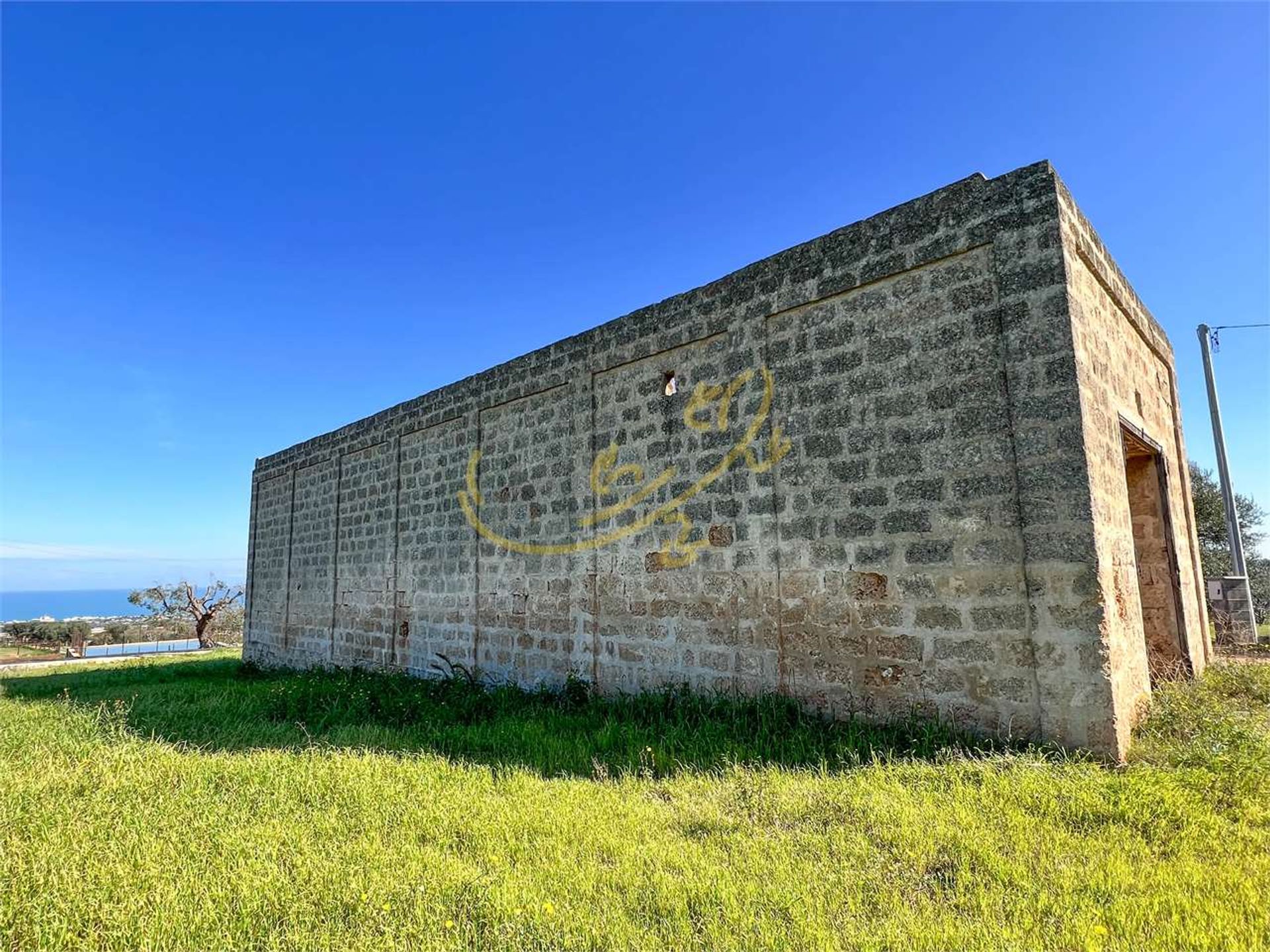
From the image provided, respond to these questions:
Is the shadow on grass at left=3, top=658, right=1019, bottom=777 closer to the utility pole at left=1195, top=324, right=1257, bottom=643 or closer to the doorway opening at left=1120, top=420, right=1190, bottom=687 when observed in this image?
the doorway opening at left=1120, top=420, right=1190, bottom=687

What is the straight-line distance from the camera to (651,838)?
3.25 m

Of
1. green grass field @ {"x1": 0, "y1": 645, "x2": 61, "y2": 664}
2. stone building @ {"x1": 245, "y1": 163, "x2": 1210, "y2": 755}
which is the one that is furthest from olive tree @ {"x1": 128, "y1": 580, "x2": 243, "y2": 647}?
stone building @ {"x1": 245, "y1": 163, "x2": 1210, "y2": 755}

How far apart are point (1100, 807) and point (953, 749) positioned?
94 cm

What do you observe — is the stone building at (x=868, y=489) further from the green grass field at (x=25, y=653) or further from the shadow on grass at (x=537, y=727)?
the green grass field at (x=25, y=653)

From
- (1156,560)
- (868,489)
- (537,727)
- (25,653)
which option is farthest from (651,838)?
(25,653)

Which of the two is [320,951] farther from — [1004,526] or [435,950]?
[1004,526]

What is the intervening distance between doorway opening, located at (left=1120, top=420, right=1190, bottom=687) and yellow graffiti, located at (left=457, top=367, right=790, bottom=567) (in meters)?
3.33

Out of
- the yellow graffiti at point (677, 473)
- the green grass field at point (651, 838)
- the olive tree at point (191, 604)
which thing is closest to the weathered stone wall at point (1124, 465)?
the green grass field at point (651, 838)

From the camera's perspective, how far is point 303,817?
364 cm

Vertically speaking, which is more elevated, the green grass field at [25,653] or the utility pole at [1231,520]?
the utility pole at [1231,520]

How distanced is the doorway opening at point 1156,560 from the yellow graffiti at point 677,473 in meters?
3.33

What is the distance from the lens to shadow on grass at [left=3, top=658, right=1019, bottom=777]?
441cm

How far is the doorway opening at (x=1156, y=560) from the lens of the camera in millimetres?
6406

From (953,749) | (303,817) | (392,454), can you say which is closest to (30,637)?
(392,454)
